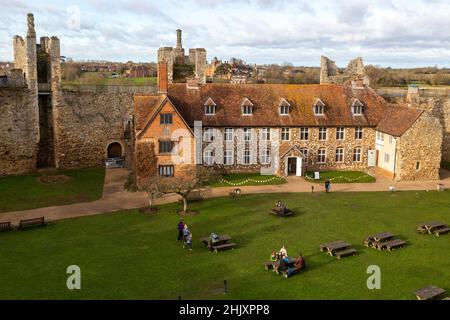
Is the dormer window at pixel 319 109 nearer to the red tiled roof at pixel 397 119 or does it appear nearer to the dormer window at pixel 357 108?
the dormer window at pixel 357 108

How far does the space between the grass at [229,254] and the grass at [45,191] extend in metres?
5.94

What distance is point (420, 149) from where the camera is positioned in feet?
142

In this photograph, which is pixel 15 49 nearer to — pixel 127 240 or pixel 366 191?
pixel 127 240

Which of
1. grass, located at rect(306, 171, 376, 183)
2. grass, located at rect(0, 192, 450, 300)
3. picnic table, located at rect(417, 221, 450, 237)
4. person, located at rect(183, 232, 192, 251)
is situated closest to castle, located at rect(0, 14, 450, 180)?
grass, located at rect(306, 171, 376, 183)

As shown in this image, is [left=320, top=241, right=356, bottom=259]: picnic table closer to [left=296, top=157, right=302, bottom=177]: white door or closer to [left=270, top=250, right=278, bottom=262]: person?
[left=270, top=250, right=278, bottom=262]: person

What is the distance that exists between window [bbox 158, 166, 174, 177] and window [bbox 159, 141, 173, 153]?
1353 millimetres

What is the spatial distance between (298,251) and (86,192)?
20389 mm

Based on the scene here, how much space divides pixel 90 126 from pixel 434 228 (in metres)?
34.1

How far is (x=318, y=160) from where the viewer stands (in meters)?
46.9

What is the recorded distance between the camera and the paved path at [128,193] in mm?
33531

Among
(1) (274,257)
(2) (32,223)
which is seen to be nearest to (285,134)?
(1) (274,257)

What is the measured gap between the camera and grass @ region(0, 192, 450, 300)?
69.4 feet

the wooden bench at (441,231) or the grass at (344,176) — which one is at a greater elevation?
the grass at (344,176)

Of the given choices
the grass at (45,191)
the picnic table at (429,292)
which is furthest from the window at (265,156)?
the picnic table at (429,292)
